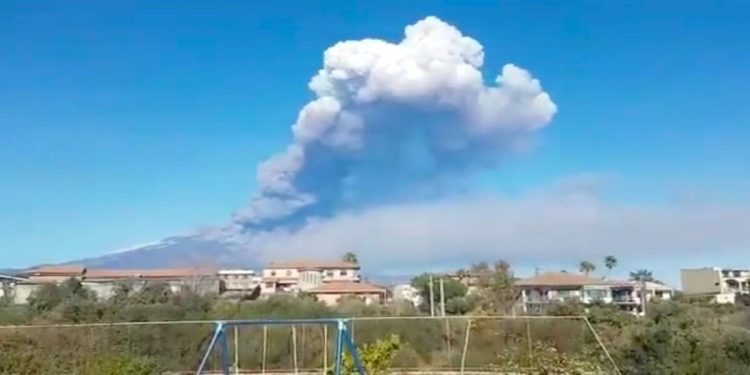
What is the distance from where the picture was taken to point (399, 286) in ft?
84.5

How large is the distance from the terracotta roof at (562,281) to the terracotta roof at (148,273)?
10466 millimetres

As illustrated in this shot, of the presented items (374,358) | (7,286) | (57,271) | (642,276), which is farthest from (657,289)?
(374,358)

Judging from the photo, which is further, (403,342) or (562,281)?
(562,281)

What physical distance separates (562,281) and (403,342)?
55.1 feet

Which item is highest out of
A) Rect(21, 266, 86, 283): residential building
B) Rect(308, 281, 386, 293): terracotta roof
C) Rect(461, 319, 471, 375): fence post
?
Rect(21, 266, 86, 283): residential building

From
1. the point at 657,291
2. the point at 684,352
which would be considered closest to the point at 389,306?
the point at 684,352

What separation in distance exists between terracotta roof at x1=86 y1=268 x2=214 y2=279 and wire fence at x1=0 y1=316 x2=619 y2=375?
37.7 feet

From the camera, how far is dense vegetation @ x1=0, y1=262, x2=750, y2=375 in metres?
9.33

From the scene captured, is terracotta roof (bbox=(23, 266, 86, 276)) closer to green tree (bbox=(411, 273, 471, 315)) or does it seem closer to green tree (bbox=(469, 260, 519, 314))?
green tree (bbox=(411, 273, 471, 315))

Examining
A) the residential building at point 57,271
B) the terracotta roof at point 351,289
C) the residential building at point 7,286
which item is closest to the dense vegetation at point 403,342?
the residential building at point 7,286

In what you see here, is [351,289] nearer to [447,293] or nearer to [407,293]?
[407,293]

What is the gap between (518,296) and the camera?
2331 centimetres

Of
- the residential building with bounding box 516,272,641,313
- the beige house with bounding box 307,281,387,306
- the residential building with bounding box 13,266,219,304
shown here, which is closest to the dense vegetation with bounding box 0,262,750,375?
the residential building with bounding box 13,266,219,304

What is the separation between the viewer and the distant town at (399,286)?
1953 centimetres
